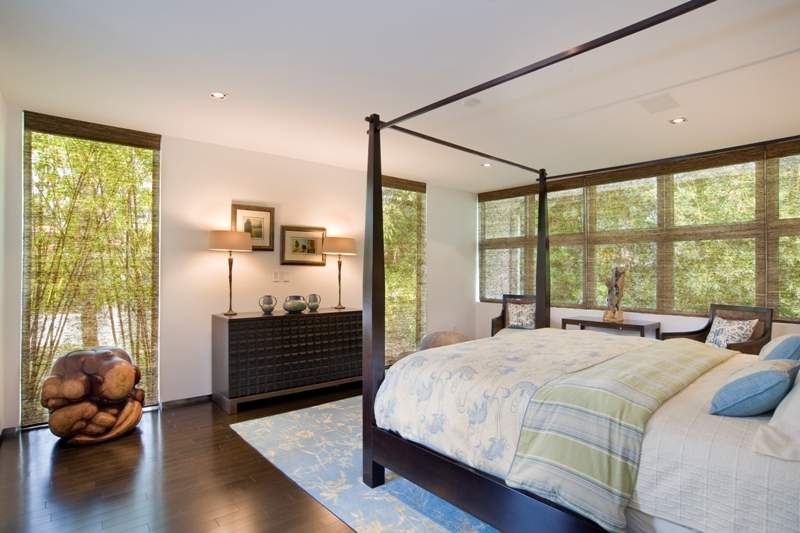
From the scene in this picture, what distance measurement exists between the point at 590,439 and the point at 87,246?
13.7 ft

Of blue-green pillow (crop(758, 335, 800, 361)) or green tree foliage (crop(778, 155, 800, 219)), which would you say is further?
green tree foliage (crop(778, 155, 800, 219))

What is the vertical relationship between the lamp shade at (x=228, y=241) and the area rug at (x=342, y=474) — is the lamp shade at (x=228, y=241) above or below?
above

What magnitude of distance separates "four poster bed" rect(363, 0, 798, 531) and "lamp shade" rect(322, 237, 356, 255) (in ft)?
8.04

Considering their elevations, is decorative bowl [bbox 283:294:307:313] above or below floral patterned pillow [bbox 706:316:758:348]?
above

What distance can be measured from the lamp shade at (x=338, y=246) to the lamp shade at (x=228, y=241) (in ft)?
3.20

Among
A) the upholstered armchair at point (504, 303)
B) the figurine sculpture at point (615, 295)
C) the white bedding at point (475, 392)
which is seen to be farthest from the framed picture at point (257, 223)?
the figurine sculpture at point (615, 295)

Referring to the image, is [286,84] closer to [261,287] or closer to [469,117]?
[469,117]

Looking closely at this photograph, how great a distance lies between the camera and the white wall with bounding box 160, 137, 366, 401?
4.27 meters

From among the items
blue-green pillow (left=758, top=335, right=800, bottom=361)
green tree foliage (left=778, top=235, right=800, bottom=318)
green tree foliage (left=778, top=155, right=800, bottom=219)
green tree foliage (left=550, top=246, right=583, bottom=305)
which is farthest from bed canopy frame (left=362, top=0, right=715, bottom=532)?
green tree foliage (left=550, top=246, right=583, bottom=305)

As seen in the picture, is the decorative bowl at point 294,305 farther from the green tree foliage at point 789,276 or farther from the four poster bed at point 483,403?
the green tree foliage at point 789,276

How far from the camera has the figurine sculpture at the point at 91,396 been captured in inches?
128

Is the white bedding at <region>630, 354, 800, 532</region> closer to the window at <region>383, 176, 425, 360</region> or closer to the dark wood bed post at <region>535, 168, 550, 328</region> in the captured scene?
the dark wood bed post at <region>535, 168, 550, 328</region>

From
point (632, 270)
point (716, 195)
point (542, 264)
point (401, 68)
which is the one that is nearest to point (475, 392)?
point (401, 68)

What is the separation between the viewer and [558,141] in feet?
14.1
